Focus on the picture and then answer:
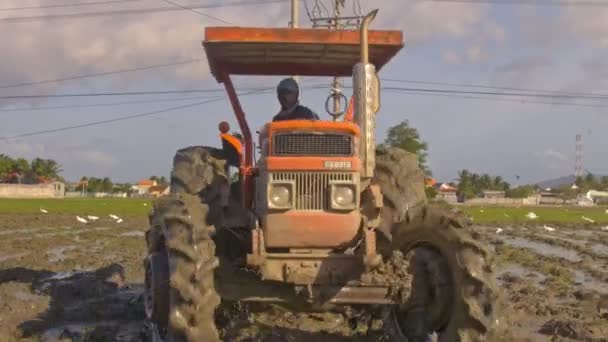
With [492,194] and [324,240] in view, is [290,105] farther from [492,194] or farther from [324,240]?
[492,194]

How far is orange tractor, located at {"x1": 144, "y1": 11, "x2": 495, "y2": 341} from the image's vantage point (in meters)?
6.11

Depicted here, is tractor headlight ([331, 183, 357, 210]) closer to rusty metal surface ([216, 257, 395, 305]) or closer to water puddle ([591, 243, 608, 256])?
rusty metal surface ([216, 257, 395, 305])

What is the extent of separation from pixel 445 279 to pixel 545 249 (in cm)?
1622

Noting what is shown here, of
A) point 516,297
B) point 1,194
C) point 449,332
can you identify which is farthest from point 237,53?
point 1,194

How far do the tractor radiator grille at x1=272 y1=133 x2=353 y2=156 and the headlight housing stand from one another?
253 millimetres

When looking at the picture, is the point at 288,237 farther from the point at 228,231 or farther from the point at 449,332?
the point at 449,332

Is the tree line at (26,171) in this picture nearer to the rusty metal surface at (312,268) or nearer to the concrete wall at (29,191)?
the concrete wall at (29,191)

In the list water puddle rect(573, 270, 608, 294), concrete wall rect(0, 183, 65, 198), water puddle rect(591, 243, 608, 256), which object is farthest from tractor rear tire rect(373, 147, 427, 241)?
concrete wall rect(0, 183, 65, 198)

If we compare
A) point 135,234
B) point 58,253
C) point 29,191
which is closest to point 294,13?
point 135,234

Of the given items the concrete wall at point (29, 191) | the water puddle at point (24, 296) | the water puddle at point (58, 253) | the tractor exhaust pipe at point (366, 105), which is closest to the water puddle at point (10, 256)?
the water puddle at point (58, 253)

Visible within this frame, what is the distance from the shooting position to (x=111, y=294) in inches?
423

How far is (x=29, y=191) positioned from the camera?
298 feet

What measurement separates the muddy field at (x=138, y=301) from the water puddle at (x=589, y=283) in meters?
0.02

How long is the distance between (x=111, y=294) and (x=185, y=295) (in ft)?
17.7
